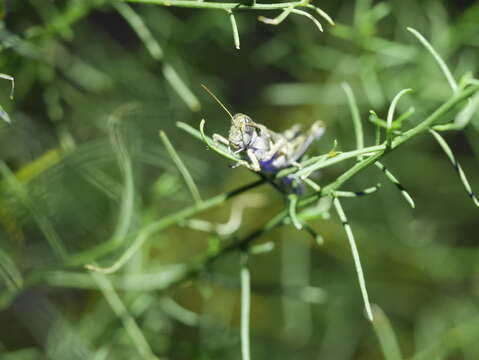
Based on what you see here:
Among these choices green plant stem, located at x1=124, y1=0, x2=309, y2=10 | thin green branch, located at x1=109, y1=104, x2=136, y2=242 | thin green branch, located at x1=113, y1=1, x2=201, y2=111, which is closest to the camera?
green plant stem, located at x1=124, y1=0, x2=309, y2=10

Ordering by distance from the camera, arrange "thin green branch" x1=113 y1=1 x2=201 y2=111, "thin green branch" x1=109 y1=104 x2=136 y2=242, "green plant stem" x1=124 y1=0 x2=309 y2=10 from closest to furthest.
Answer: "green plant stem" x1=124 y1=0 x2=309 y2=10 < "thin green branch" x1=109 y1=104 x2=136 y2=242 < "thin green branch" x1=113 y1=1 x2=201 y2=111

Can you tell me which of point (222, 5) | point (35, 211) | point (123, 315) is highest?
point (222, 5)

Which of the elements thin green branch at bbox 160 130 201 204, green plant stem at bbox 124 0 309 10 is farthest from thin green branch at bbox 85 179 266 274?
green plant stem at bbox 124 0 309 10

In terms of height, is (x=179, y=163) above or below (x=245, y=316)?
above

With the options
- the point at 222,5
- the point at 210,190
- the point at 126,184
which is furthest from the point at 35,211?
the point at 210,190

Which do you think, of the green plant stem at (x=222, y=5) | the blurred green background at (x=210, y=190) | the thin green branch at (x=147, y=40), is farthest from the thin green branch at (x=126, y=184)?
the green plant stem at (x=222, y=5)

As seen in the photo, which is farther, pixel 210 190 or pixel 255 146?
pixel 210 190

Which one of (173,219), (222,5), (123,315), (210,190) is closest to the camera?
(222,5)

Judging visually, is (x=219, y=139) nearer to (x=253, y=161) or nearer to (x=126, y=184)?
(x=253, y=161)

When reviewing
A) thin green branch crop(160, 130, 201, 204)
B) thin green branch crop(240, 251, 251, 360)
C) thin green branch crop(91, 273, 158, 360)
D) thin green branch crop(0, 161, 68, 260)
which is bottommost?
thin green branch crop(91, 273, 158, 360)

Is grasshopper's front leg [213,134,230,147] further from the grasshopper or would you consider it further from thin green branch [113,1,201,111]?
thin green branch [113,1,201,111]
